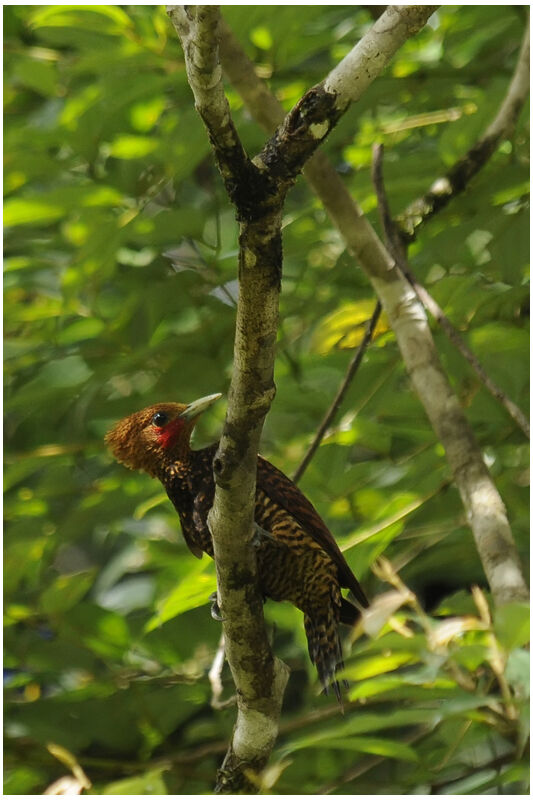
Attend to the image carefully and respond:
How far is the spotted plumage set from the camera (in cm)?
333

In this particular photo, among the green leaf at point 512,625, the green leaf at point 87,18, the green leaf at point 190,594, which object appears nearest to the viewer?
the green leaf at point 512,625

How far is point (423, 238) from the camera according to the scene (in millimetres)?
4117

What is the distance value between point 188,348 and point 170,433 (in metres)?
0.52

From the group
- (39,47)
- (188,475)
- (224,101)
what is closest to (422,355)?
(188,475)

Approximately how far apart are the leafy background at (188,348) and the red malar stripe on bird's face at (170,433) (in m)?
0.37

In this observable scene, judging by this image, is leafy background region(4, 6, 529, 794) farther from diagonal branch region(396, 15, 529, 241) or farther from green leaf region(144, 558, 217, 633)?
green leaf region(144, 558, 217, 633)

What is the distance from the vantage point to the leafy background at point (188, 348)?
3701 millimetres

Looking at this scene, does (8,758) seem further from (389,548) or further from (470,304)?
(470,304)

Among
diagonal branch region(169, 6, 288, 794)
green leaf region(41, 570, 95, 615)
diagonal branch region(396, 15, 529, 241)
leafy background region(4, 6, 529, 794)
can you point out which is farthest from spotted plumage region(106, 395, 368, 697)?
diagonal branch region(396, 15, 529, 241)

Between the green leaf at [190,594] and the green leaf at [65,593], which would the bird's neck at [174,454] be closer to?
the green leaf at [65,593]

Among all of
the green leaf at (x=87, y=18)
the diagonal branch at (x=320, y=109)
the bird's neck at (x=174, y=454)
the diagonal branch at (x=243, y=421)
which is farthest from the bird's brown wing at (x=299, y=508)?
the green leaf at (x=87, y=18)

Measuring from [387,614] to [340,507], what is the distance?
7.46 ft

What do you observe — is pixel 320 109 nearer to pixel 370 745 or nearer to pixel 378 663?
pixel 378 663

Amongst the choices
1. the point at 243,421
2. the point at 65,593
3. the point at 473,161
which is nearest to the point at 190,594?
the point at 243,421
